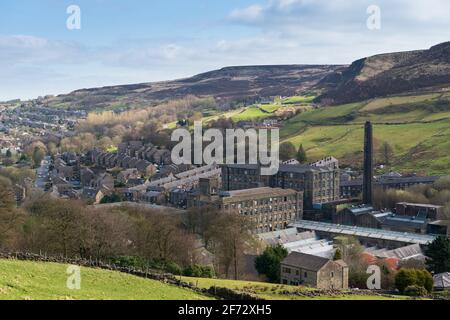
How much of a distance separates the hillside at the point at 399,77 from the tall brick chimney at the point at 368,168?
74.7 m

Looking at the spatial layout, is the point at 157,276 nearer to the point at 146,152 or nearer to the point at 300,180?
the point at 300,180

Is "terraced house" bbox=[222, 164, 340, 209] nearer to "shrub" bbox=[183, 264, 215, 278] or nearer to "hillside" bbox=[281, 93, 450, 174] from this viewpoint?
"hillside" bbox=[281, 93, 450, 174]

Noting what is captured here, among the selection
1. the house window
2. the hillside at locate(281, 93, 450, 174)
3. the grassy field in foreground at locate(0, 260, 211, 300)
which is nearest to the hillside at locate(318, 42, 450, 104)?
the hillside at locate(281, 93, 450, 174)

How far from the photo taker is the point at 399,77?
510 feet

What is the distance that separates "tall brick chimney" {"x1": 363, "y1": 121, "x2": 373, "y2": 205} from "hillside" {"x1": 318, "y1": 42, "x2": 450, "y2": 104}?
7472cm

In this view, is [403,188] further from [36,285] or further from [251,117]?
[251,117]

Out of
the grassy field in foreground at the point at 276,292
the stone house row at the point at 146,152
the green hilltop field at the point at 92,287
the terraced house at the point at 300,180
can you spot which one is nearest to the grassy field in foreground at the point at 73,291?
the green hilltop field at the point at 92,287

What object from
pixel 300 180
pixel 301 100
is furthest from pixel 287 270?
pixel 301 100

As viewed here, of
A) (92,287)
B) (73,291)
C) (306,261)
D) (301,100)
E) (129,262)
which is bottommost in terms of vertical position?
(306,261)

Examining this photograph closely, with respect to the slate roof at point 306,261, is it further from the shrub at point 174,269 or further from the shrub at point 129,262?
the shrub at point 129,262
